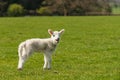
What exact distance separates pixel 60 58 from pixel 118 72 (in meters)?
5.11

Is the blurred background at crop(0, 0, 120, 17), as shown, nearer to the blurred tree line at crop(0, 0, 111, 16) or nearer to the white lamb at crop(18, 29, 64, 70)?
the blurred tree line at crop(0, 0, 111, 16)

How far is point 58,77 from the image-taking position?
42.6ft

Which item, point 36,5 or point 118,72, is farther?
point 36,5

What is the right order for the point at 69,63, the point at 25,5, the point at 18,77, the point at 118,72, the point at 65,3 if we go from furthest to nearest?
the point at 65,3
the point at 25,5
the point at 69,63
the point at 118,72
the point at 18,77

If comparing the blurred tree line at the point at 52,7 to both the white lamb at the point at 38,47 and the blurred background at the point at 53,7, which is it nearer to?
the blurred background at the point at 53,7

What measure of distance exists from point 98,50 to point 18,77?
9889 mm

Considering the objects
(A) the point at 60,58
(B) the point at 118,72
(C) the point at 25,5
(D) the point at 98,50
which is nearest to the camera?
(B) the point at 118,72

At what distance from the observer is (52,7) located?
114 meters

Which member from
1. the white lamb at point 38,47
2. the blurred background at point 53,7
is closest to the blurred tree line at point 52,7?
the blurred background at point 53,7

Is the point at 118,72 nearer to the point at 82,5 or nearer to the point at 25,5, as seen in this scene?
the point at 25,5

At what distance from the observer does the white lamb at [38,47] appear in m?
13.9

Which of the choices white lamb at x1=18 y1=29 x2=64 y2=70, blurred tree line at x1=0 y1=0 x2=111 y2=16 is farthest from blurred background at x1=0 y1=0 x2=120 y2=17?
white lamb at x1=18 y1=29 x2=64 y2=70

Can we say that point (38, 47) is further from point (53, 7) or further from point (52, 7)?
point (53, 7)

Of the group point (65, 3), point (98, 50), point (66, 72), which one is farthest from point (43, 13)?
point (66, 72)
